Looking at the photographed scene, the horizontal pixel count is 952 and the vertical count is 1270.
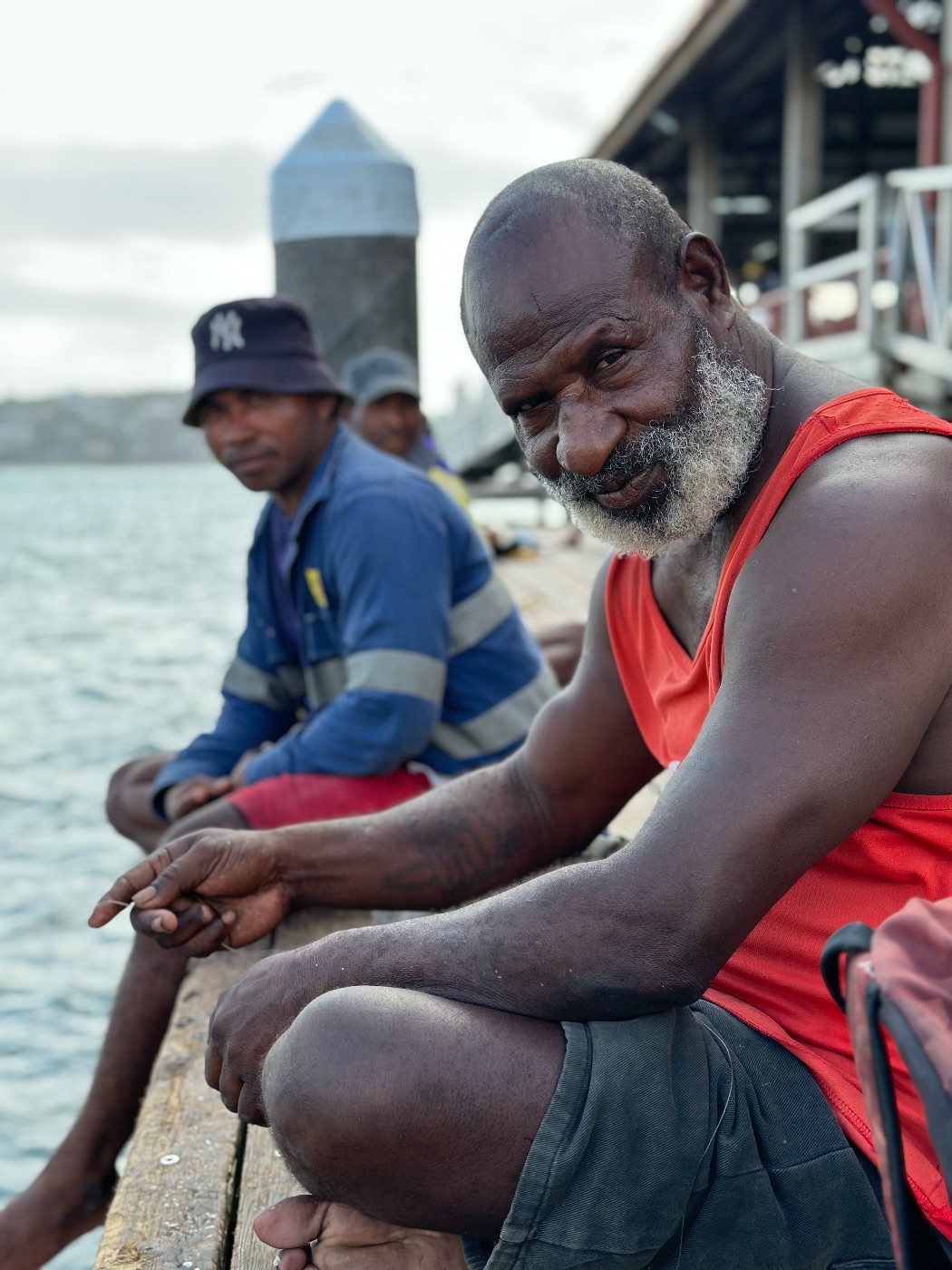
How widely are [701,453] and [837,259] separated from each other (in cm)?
699

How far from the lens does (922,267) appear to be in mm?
6418

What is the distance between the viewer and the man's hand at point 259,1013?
66.2 inches

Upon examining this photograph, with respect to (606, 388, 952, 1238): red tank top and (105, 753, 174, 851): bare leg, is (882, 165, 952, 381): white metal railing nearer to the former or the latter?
(105, 753, 174, 851): bare leg

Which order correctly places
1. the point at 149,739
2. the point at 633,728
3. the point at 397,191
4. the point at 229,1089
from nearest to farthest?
1. the point at 229,1089
2. the point at 633,728
3. the point at 397,191
4. the point at 149,739

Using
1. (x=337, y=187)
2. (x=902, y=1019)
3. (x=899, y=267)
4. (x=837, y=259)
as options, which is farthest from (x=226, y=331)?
(x=837, y=259)

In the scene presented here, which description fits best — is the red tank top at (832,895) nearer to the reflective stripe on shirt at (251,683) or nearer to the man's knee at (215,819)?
the man's knee at (215,819)

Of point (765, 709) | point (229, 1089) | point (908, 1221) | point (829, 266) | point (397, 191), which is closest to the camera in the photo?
point (908, 1221)

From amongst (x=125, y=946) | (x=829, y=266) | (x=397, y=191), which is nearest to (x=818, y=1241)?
(x=125, y=946)

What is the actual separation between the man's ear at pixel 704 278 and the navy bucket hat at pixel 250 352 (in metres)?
1.83

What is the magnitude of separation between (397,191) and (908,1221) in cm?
504

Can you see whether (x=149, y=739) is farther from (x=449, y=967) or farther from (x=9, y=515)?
(x=9, y=515)

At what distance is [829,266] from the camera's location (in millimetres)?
8297

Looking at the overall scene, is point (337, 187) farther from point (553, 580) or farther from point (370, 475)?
point (553, 580)

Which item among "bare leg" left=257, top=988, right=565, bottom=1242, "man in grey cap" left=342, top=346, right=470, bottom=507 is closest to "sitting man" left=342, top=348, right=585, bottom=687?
"man in grey cap" left=342, top=346, right=470, bottom=507
